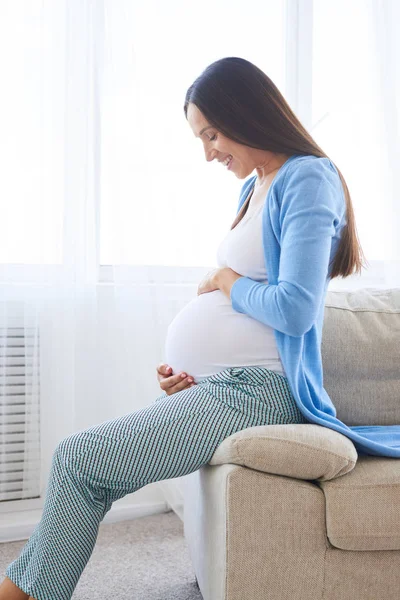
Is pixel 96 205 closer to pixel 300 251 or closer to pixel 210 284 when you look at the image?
pixel 210 284

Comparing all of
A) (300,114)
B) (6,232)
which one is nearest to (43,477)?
(6,232)

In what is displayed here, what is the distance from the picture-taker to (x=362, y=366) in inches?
64.2

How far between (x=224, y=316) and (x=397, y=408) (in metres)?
0.56

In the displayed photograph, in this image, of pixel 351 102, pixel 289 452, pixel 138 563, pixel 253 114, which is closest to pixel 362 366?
pixel 289 452

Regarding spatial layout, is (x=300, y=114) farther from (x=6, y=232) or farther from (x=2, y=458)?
(x=2, y=458)

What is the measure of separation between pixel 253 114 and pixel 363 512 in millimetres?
810

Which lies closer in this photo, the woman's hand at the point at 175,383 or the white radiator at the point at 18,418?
the woman's hand at the point at 175,383

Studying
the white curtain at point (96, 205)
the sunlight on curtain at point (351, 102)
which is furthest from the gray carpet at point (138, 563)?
the sunlight on curtain at point (351, 102)

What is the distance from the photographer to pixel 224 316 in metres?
1.35

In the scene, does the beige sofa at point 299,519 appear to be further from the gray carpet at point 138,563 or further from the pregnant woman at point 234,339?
the gray carpet at point 138,563

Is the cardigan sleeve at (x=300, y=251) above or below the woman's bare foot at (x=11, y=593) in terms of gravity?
above

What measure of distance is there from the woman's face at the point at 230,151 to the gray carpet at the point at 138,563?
1.02 meters

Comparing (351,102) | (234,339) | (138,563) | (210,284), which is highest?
(351,102)

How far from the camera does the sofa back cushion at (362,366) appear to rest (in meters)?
1.61
